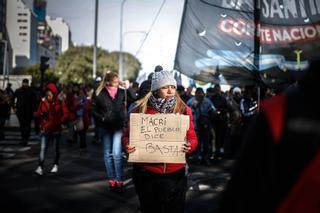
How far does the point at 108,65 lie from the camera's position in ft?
279

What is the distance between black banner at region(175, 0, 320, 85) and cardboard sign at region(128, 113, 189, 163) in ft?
4.45

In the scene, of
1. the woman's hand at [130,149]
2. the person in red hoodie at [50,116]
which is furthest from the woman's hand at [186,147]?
the person in red hoodie at [50,116]

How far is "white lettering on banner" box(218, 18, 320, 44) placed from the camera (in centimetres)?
548

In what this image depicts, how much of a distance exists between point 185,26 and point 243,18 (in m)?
0.70

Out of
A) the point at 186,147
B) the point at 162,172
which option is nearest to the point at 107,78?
the point at 186,147

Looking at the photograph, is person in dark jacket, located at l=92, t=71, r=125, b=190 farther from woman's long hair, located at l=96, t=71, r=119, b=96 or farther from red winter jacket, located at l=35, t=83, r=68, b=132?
red winter jacket, located at l=35, t=83, r=68, b=132

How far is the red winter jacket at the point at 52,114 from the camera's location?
9258mm

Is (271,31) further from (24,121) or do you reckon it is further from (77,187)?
(24,121)

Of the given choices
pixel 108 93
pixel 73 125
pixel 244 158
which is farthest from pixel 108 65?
pixel 244 158

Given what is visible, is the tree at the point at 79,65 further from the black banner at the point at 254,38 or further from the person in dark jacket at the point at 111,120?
the black banner at the point at 254,38

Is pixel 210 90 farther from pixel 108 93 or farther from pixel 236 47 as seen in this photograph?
pixel 236 47

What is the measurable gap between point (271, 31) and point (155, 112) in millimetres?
1827

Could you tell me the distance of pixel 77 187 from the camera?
824 centimetres

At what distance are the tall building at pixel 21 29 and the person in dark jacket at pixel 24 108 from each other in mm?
139178
